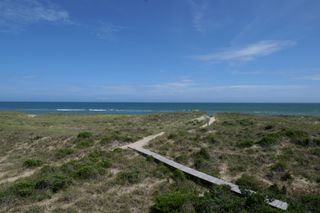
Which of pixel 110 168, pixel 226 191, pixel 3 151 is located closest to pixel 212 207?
pixel 226 191

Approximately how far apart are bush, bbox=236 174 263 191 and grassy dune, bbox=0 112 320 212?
28mm

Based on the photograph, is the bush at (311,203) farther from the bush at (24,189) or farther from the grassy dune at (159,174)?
the bush at (24,189)

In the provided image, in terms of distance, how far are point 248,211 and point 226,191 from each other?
185cm

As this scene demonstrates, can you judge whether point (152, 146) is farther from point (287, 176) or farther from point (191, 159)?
point (287, 176)

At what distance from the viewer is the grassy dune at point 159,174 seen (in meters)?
10.8

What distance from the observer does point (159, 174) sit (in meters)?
14.8

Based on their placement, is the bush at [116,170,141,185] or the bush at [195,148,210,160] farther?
the bush at [195,148,210,160]

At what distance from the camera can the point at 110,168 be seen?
53.3ft

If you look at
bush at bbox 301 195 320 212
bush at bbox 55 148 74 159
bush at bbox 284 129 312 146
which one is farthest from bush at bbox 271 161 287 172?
bush at bbox 55 148 74 159

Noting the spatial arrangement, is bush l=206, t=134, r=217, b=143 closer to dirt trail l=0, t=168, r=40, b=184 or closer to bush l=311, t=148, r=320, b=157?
bush l=311, t=148, r=320, b=157

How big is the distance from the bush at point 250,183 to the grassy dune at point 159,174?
0.09 ft

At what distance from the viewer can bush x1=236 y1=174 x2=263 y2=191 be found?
42.0 feet

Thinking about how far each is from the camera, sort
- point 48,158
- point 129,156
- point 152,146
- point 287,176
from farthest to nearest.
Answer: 1. point 152,146
2. point 48,158
3. point 129,156
4. point 287,176

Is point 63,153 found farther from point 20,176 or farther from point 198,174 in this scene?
point 198,174
